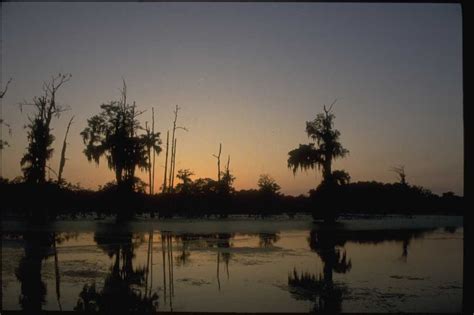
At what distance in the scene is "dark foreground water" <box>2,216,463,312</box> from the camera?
7.12 meters

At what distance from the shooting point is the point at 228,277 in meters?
9.20

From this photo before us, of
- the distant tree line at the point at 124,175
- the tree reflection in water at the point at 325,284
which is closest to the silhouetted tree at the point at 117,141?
the distant tree line at the point at 124,175

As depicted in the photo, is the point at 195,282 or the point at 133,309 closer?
the point at 133,309

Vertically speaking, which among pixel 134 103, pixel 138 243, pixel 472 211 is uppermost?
pixel 134 103

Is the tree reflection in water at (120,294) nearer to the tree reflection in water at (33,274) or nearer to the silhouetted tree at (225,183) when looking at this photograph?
the tree reflection in water at (33,274)

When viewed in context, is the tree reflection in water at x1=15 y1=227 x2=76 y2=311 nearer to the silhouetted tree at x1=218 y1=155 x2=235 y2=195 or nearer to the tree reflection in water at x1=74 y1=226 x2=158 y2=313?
the tree reflection in water at x1=74 y1=226 x2=158 y2=313

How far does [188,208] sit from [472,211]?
1306 inches

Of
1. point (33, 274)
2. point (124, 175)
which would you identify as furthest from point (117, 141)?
point (33, 274)

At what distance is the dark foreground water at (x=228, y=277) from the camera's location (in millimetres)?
7125

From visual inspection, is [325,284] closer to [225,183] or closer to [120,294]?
[120,294]

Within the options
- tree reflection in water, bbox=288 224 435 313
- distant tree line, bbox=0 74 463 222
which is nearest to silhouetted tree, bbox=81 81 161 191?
distant tree line, bbox=0 74 463 222

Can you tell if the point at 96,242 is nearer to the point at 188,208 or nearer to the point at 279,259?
the point at 279,259

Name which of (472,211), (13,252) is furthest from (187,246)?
(472,211)

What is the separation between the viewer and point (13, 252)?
38.9 ft
